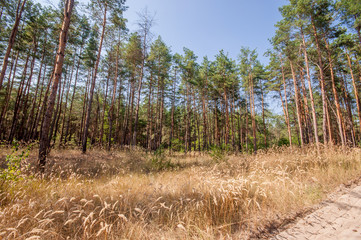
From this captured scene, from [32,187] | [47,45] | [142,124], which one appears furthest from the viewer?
[142,124]

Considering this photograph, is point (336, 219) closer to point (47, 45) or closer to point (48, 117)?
point (48, 117)

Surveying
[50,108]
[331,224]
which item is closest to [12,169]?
[50,108]

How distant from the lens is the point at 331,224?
6.26 feet

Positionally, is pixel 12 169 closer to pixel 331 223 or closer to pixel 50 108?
pixel 50 108

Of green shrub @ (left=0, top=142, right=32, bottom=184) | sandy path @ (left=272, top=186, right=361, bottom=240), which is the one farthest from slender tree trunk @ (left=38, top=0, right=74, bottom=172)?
sandy path @ (left=272, top=186, right=361, bottom=240)

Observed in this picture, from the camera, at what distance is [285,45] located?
10320 mm

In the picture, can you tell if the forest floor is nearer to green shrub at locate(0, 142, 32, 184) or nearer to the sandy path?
the sandy path

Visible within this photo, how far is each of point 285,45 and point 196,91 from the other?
11.6 m

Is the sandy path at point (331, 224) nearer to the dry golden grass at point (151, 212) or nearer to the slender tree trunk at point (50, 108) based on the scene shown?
the dry golden grass at point (151, 212)

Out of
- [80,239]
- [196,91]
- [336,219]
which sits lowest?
[80,239]

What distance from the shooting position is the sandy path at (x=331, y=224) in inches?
66.7

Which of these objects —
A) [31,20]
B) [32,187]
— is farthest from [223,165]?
[31,20]

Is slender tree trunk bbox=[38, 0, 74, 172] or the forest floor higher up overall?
slender tree trunk bbox=[38, 0, 74, 172]

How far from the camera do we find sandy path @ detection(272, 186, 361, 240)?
1695mm
